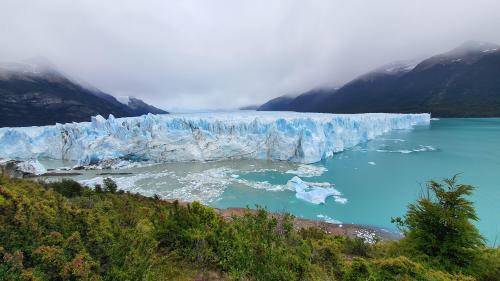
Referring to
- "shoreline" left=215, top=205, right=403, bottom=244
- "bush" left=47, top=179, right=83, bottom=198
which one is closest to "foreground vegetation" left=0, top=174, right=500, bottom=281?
A: "shoreline" left=215, top=205, right=403, bottom=244

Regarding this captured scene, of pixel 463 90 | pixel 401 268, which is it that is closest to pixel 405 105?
pixel 463 90

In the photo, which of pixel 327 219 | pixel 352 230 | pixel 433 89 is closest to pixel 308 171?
pixel 327 219

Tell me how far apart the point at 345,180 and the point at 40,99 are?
202 ft

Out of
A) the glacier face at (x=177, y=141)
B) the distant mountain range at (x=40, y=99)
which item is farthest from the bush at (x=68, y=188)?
the distant mountain range at (x=40, y=99)

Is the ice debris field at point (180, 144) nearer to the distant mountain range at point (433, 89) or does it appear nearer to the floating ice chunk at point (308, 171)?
the floating ice chunk at point (308, 171)

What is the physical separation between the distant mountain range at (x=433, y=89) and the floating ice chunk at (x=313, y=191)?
67308 millimetres

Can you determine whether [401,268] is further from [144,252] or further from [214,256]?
[144,252]

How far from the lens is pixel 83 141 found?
75.7 feet

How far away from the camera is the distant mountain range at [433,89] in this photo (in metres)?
69.2

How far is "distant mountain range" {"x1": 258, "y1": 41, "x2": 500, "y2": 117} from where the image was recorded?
69.2m

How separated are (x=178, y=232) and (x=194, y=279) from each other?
3.91 feet

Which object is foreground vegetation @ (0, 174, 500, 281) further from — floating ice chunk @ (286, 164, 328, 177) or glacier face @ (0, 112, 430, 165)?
glacier face @ (0, 112, 430, 165)

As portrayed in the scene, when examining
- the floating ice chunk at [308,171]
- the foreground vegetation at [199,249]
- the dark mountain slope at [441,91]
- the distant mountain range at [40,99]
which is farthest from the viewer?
the dark mountain slope at [441,91]

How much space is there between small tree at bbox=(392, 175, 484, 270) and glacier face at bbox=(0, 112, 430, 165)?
51.2ft
